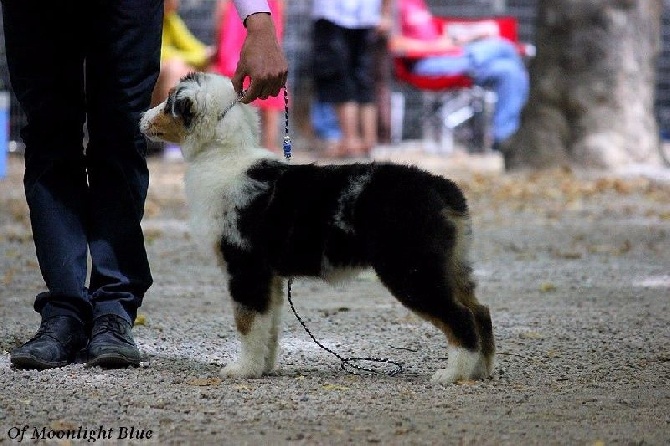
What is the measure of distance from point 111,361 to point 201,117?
1010 mm

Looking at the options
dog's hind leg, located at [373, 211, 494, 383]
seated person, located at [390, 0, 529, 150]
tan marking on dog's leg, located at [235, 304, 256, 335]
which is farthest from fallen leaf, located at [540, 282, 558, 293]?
seated person, located at [390, 0, 529, 150]

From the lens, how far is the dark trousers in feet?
16.7

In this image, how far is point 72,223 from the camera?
5.27 meters

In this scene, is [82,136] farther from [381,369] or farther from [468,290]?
[468,290]

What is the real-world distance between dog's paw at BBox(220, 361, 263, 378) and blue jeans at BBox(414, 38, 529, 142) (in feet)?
48.9

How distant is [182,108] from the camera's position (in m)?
4.91

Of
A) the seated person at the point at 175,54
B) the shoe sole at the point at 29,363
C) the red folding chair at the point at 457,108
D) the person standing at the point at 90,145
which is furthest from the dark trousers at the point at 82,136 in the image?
the red folding chair at the point at 457,108

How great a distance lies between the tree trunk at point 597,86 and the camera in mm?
15062

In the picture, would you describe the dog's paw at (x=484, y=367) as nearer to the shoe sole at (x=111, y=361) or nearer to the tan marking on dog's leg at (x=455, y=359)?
the tan marking on dog's leg at (x=455, y=359)

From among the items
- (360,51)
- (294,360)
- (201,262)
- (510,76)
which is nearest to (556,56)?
(360,51)

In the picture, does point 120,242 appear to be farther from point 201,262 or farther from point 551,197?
point 551,197

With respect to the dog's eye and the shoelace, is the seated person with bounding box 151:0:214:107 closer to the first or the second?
the shoelace

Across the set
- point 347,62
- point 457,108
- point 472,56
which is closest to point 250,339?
point 347,62

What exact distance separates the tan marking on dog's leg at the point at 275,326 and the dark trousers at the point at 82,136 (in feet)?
2.20
